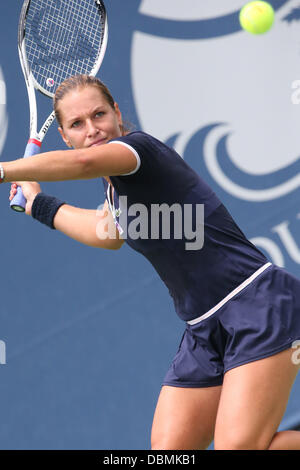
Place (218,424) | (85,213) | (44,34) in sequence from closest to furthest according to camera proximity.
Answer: (218,424) < (85,213) < (44,34)

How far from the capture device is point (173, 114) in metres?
3.89

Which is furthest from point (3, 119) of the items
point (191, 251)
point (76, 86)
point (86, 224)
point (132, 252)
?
point (191, 251)

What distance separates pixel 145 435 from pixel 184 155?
1290mm

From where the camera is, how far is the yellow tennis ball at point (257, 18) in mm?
3512

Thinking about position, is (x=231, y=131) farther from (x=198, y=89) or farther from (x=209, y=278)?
(x=209, y=278)

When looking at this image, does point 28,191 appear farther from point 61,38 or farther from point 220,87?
point 220,87

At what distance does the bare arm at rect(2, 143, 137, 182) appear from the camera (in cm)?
204

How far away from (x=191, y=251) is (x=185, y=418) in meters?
0.50

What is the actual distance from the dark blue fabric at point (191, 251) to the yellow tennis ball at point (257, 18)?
1.31 metres

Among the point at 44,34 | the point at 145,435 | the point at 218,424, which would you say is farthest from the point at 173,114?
the point at 218,424

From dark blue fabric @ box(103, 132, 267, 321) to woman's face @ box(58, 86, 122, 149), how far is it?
176 millimetres

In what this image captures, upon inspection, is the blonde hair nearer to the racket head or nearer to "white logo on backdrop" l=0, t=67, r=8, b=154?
the racket head

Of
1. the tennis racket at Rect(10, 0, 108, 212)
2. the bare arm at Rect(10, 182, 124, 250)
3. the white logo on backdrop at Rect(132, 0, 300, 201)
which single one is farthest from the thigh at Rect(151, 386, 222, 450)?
the white logo on backdrop at Rect(132, 0, 300, 201)

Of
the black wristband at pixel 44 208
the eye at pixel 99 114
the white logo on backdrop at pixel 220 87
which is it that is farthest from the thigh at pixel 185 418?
the white logo on backdrop at pixel 220 87
